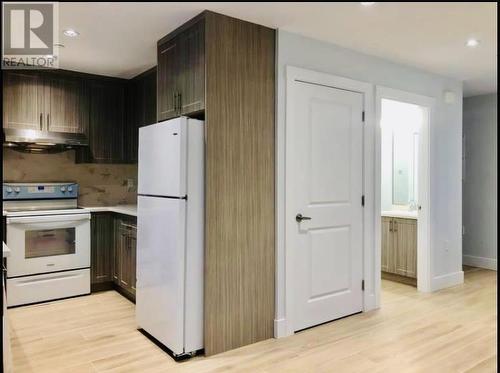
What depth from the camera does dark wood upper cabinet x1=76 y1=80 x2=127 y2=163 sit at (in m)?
4.36

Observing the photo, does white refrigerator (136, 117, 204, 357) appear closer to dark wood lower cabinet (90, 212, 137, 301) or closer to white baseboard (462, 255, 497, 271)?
dark wood lower cabinet (90, 212, 137, 301)

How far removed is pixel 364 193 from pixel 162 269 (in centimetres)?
188

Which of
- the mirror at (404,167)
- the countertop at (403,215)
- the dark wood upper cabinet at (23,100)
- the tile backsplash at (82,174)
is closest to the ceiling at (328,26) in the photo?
the dark wood upper cabinet at (23,100)

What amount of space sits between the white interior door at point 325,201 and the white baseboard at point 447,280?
4.05 ft

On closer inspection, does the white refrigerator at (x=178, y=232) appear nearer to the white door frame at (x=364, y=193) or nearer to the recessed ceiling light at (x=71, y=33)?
the white door frame at (x=364, y=193)

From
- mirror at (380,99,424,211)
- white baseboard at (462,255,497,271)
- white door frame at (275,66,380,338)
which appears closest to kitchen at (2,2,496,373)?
white door frame at (275,66,380,338)

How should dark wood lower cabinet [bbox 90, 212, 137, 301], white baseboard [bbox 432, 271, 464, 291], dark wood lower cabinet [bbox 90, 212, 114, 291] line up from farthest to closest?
white baseboard [bbox 432, 271, 464, 291], dark wood lower cabinet [bbox 90, 212, 114, 291], dark wood lower cabinet [bbox 90, 212, 137, 301]

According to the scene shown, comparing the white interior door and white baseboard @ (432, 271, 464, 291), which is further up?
the white interior door

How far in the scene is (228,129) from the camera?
277 cm

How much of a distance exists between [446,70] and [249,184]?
264cm

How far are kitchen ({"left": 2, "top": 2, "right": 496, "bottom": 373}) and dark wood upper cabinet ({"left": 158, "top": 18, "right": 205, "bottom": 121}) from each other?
16mm

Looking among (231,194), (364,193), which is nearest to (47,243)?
(231,194)

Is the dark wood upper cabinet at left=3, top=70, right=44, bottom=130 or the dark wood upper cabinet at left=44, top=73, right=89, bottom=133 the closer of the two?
the dark wood upper cabinet at left=3, top=70, right=44, bottom=130

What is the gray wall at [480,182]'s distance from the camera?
5332 millimetres
